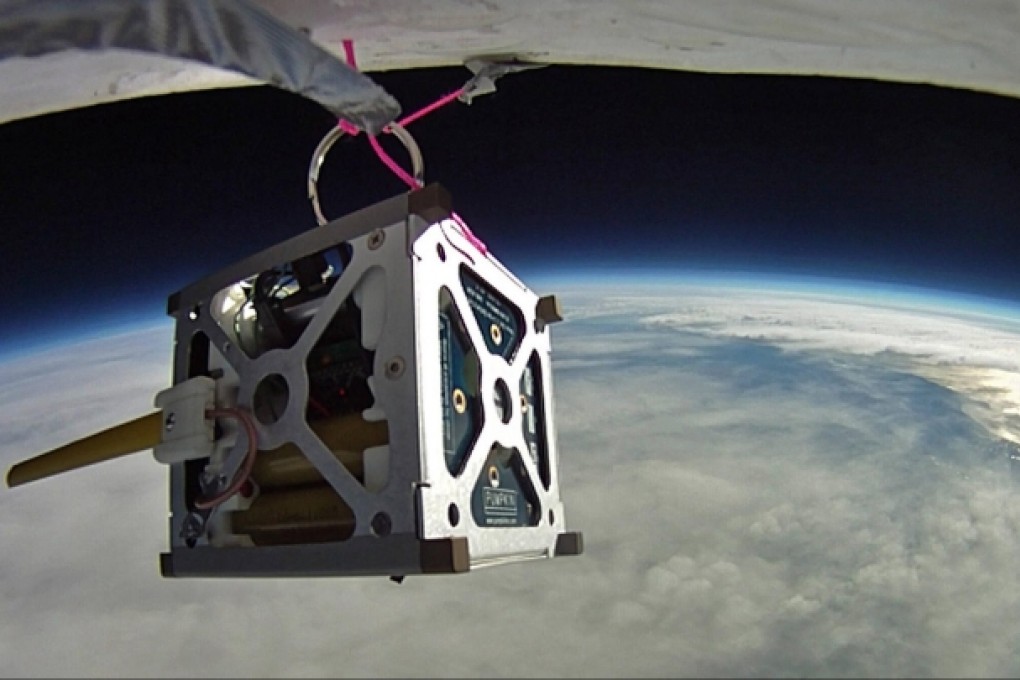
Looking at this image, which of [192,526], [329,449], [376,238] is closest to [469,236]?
[376,238]

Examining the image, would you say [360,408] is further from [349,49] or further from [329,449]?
[349,49]

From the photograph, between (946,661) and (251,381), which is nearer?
(251,381)

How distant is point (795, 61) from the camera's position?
44.3 inches

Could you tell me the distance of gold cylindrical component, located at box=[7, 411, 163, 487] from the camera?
2.84 ft

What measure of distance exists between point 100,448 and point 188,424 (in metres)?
0.24

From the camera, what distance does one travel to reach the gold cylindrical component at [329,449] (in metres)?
0.71

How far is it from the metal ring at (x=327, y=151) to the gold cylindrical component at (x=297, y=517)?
366mm

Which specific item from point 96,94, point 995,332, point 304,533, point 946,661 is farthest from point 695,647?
point 96,94

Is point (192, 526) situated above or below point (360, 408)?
below

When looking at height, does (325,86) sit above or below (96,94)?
below

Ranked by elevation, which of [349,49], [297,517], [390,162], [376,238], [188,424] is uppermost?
[349,49]

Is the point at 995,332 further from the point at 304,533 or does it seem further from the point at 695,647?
the point at 304,533

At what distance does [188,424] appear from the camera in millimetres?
767

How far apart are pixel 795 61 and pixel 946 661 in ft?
6.23
